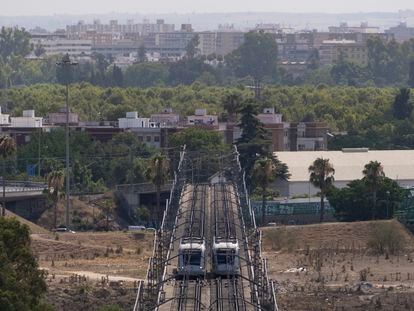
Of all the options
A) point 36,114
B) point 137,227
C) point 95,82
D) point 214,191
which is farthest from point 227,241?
point 95,82

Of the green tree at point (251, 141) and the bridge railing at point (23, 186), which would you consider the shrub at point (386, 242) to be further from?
the bridge railing at point (23, 186)

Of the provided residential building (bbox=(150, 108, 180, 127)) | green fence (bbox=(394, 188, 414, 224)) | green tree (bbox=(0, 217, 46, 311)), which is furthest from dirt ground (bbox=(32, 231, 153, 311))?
residential building (bbox=(150, 108, 180, 127))

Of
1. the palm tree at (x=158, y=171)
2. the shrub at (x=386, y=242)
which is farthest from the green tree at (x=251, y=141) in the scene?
the shrub at (x=386, y=242)

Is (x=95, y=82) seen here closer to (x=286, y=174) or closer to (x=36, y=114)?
(x=36, y=114)

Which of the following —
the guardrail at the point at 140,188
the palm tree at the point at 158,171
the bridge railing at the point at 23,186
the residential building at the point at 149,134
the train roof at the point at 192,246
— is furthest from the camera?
the residential building at the point at 149,134

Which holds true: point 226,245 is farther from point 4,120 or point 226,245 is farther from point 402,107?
point 402,107

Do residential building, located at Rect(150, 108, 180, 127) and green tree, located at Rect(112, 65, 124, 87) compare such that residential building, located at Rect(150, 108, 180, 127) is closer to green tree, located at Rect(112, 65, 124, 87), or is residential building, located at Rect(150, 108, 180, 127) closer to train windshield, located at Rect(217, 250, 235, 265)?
train windshield, located at Rect(217, 250, 235, 265)
